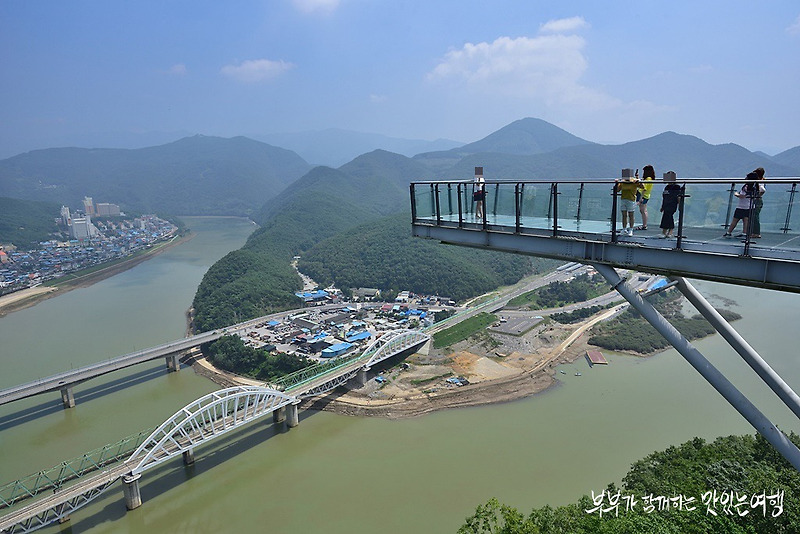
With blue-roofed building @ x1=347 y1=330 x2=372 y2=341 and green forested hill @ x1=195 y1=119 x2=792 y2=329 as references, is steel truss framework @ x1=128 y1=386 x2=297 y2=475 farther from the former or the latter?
green forested hill @ x1=195 y1=119 x2=792 y2=329

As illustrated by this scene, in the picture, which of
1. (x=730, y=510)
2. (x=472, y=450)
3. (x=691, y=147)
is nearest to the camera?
(x=730, y=510)

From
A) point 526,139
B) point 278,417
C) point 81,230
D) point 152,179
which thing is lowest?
point 278,417

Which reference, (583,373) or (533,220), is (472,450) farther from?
(533,220)

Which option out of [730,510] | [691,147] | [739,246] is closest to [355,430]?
[730,510]

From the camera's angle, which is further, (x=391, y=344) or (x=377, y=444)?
(x=391, y=344)

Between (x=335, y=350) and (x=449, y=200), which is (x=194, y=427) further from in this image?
(x=449, y=200)

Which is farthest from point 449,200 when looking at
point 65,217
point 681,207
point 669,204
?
point 65,217
